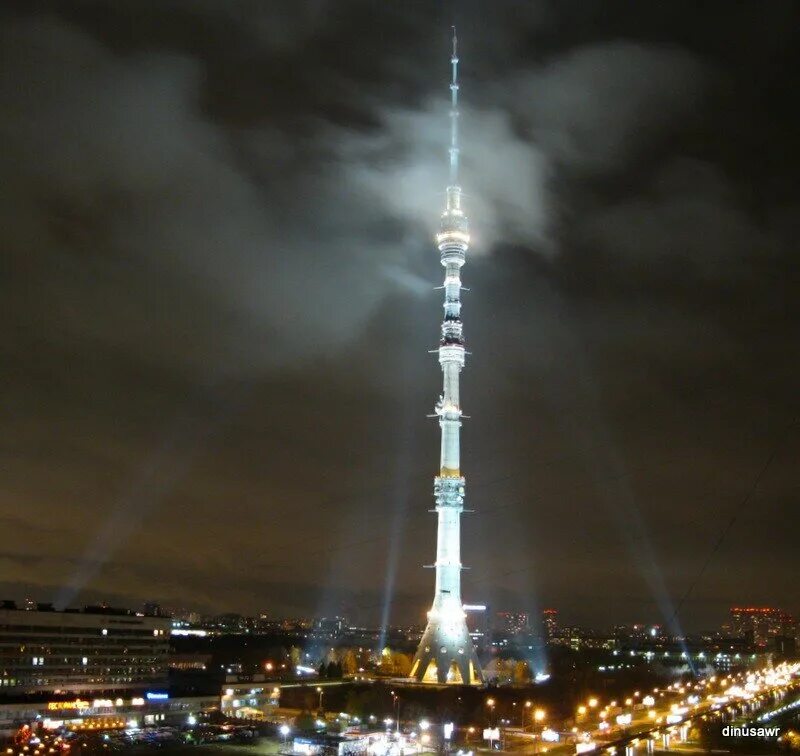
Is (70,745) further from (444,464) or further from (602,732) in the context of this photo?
(444,464)

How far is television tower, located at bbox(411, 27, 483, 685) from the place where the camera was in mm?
72938

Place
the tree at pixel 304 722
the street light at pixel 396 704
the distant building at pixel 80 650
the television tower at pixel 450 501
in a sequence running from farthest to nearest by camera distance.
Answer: the television tower at pixel 450 501, the distant building at pixel 80 650, the street light at pixel 396 704, the tree at pixel 304 722

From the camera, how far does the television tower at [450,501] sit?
72938 millimetres

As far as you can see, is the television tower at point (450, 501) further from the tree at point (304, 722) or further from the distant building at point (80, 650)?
the distant building at point (80, 650)

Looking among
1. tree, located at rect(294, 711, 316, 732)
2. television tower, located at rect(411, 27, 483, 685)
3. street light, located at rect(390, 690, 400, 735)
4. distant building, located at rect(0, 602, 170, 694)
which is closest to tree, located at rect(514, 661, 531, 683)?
television tower, located at rect(411, 27, 483, 685)

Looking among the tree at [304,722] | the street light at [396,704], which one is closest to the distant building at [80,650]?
the tree at [304,722]

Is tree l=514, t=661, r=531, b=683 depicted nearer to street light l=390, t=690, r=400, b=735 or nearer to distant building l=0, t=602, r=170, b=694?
street light l=390, t=690, r=400, b=735

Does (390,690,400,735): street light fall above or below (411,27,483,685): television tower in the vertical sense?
below

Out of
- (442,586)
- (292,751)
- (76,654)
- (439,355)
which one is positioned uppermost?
(439,355)

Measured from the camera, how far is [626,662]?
151 m

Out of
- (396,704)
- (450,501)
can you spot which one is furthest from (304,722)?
(450,501)

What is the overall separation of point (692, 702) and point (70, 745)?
4978 cm

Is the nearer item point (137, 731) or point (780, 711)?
point (137, 731)

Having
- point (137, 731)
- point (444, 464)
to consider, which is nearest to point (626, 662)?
point (444, 464)
